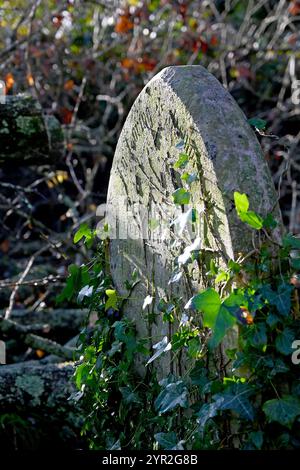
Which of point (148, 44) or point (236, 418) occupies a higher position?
point (148, 44)

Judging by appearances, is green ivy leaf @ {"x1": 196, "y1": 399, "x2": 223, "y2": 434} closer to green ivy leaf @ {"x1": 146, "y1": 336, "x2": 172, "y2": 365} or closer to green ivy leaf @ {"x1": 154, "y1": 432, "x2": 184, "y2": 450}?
green ivy leaf @ {"x1": 154, "y1": 432, "x2": 184, "y2": 450}

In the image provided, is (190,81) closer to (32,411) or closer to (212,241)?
(212,241)

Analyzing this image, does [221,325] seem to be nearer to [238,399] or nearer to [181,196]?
[238,399]

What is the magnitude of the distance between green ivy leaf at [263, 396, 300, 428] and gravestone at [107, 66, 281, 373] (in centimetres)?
43

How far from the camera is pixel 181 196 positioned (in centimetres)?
222

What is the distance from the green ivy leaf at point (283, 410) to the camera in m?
1.83

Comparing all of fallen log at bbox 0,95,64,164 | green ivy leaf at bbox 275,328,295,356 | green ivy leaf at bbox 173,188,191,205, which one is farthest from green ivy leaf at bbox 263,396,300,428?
fallen log at bbox 0,95,64,164

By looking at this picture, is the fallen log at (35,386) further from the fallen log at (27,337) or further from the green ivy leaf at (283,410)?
the green ivy leaf at (283,410)

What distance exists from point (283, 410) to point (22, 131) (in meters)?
2.21

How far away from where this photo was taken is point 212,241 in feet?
7.00

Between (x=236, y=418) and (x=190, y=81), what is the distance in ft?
3.50

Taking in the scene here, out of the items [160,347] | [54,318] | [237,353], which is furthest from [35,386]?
[237,353]
